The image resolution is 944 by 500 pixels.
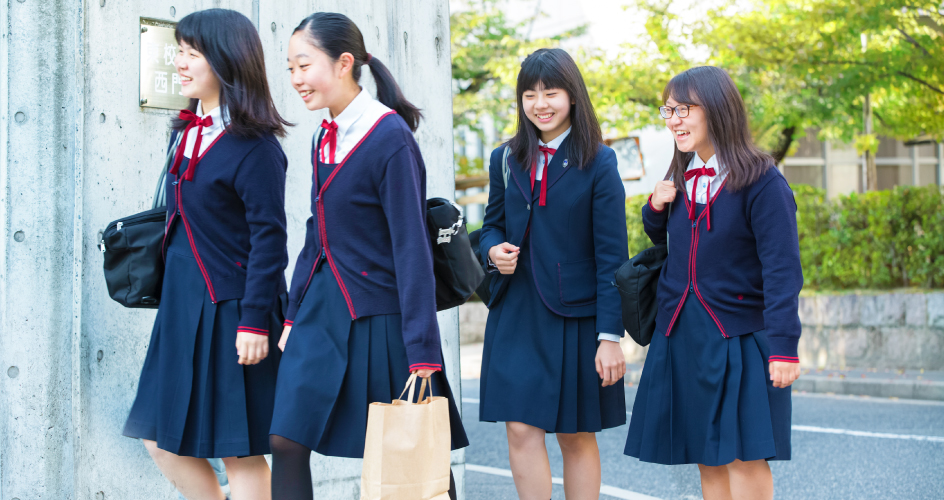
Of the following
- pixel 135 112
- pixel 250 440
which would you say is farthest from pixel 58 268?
pixel 250 440

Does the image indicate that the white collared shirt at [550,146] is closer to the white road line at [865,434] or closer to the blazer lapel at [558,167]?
the blazer lapel at [558,167]

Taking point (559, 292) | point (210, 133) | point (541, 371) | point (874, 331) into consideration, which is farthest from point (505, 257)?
point (874, 331)

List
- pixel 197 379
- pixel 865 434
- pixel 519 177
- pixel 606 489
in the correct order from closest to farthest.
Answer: pixel 197 379
pixel 519 177
pixel 606 489
pixel 865 434

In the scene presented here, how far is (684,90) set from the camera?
9.92 ft

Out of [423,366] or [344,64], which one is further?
[344,64]

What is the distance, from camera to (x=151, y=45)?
3.71 m

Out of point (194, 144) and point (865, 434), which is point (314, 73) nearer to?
point (194, 144)

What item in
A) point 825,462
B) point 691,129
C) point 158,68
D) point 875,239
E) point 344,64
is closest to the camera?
point 344,64

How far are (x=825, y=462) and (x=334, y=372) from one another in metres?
4.24

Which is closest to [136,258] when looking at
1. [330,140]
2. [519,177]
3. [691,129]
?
[330,140]

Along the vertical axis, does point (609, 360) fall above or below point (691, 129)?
below

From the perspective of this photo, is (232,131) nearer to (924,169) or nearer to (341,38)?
(341,38)

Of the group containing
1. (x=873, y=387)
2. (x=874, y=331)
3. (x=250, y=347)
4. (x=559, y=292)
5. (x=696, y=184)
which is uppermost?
(x=696, y=184)

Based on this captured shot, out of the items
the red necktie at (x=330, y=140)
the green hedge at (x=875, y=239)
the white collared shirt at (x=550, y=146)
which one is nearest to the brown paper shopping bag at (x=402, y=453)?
the red necktie at (x=330, y=140)
